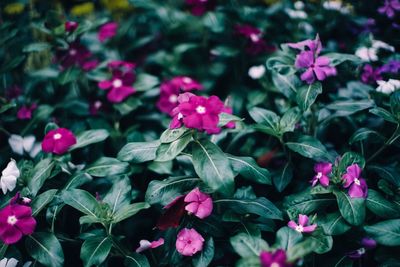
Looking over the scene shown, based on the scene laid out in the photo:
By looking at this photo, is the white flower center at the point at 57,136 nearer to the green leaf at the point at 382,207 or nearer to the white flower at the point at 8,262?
the white flower at the point at 8,262

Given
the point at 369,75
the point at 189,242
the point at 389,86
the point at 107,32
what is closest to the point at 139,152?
the point at 189,242

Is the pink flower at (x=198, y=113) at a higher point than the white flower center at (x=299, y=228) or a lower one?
higher

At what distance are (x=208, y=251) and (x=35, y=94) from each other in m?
2.03

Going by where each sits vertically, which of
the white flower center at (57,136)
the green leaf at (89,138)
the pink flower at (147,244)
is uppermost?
the white flower center at (57,136)

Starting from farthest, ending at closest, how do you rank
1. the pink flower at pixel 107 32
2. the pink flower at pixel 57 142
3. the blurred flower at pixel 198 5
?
the pink flower at pixel 107 32
the blurred flower at pixel 198 5
the pink flower at pixel 57 142

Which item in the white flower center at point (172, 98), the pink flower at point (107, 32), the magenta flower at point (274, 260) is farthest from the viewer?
the pink flower at point (107, 32)

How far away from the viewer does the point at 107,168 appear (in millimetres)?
1920

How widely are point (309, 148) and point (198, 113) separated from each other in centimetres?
66

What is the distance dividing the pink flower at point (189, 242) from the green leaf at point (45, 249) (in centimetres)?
53

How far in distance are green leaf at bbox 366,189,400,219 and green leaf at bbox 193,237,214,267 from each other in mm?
746

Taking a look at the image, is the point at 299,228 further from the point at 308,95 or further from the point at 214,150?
the point at 308,95

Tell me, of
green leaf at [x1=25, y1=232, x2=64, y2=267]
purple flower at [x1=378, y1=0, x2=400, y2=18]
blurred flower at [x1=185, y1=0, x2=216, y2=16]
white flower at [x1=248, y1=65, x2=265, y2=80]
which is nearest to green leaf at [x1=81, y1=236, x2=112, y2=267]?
green leaf at [x1=25, y1=232, x2=64, y2=267]

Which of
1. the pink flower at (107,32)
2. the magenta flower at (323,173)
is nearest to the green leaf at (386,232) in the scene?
the magenta flower at (323,173)

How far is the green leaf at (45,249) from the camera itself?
64.6 inches
